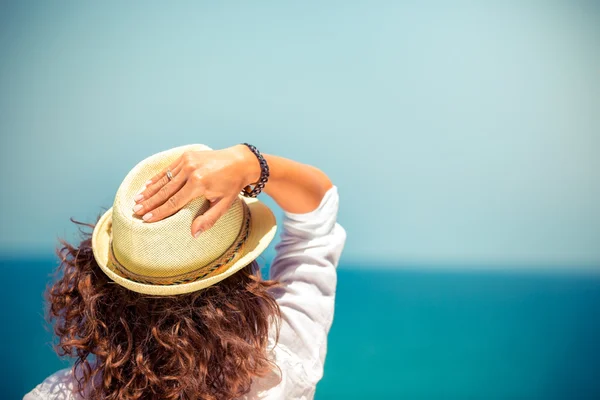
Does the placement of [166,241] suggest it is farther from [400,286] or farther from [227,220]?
[400,286]

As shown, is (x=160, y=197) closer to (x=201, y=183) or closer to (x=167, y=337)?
(x=201, y=183)

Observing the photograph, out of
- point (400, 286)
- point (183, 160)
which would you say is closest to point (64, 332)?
point (183, 160)

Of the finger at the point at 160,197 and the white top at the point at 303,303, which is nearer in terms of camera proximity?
the finger at the point at 160,197

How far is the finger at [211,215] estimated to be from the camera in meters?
0.92

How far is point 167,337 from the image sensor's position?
0.96m

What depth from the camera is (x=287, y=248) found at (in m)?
1.14

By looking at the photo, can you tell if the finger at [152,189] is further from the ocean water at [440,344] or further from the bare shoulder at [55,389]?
the ocean water at [440,344]

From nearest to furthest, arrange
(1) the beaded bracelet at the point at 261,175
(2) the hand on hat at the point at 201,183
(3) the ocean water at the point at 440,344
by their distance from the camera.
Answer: (2) the hand on hat at the point at 201,183 → (1) the beaded bracelet at the point at 261,175 → (3) the ocean water at the point at 440,344

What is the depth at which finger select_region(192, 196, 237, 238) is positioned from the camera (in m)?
0.92

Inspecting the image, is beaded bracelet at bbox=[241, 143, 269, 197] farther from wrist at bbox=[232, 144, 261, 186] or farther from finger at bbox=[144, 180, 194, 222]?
finger at bbox=[144, 180, 194, 222]

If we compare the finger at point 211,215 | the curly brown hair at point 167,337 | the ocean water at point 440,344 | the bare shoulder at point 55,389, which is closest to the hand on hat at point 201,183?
the finger at point 211,215

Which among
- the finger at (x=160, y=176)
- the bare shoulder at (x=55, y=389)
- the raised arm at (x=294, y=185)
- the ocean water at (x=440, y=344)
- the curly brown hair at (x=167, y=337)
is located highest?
the finger at (x=160, y=176)

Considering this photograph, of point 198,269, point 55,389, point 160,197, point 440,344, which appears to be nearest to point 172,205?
point 160,197

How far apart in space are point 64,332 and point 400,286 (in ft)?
29.7
